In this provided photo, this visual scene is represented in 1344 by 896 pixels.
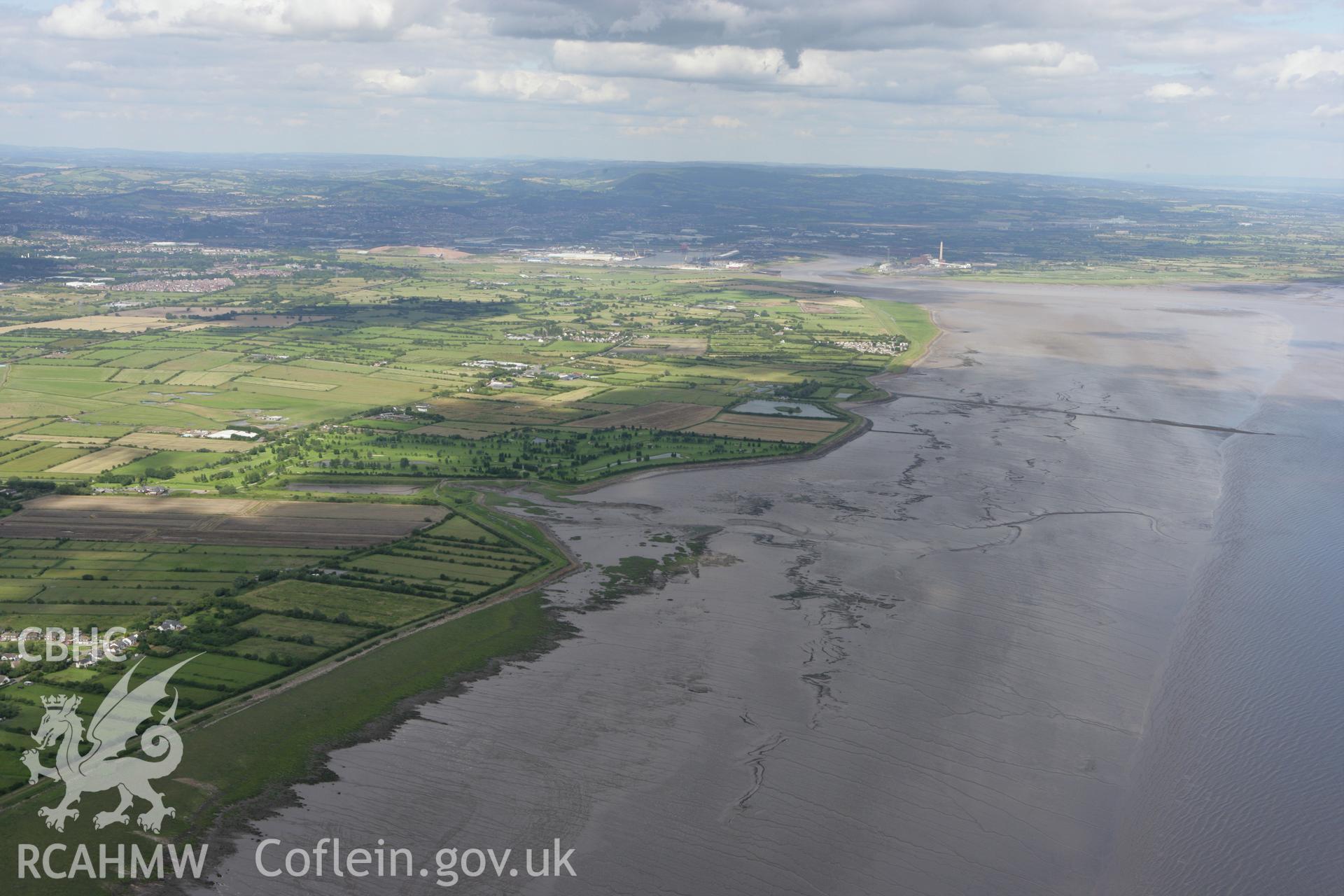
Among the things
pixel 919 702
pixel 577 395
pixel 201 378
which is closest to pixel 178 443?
pixel 201 378

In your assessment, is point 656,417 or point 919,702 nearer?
point 919,702

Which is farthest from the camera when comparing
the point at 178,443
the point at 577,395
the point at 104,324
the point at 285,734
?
the point at 104,324

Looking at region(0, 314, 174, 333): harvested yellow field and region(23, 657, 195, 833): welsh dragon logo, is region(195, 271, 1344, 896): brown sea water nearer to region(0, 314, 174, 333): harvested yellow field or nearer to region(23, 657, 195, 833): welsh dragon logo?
region(23, 657, 195, 833): welsh dragon logo

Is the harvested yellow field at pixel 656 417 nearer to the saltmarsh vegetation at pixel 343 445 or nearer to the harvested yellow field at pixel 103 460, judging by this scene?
the saltmarsh vegetation at pixel 343 445

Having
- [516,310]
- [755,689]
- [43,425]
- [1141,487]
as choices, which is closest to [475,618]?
[755,689]

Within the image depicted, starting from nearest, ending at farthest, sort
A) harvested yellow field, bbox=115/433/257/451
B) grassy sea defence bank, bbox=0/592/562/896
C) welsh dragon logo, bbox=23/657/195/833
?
grassy sea defence bank, bbox=0/592/562/896 < welsh dragon logo, bbox=23/657/195/833 < harvested yellow field, bbox=115/433/257/451

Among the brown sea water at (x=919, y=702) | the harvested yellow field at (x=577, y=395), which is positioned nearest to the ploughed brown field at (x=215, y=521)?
the brown sea water at (x=919, y=702)

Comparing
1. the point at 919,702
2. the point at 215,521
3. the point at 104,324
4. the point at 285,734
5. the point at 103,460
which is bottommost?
the point at 285,734

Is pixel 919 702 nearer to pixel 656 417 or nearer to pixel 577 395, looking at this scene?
pixel 656 417

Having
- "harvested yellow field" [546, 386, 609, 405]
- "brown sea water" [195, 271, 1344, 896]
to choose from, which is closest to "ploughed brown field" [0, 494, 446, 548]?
"brown sea water" [195, 271, 1344, 896]
